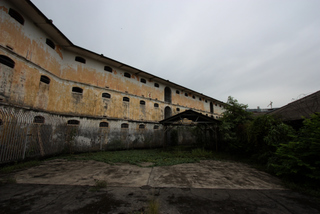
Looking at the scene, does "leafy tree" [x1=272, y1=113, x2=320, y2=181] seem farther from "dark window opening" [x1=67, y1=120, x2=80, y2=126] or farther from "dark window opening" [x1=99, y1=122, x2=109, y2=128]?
"dark window opening" [x1=67, y1=120, x2=80, y2=126]

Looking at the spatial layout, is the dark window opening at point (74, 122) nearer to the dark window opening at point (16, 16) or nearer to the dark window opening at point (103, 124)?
the dark window opening at point (103, 124)

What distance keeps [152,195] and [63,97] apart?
11.4 m

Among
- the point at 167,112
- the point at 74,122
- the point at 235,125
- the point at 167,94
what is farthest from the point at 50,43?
the point at 235,125

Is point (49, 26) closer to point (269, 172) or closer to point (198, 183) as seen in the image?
point (198, 183)

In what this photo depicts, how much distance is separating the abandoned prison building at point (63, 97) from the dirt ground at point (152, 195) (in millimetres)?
3871

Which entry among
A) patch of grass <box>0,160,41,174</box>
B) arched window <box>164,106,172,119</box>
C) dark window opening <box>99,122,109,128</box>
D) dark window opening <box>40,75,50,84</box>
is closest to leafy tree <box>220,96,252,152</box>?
arched window <box>164,106,172,119</box>

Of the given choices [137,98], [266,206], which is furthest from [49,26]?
[266,206]

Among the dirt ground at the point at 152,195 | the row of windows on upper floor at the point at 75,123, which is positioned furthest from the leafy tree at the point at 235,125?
the row of windows on upper floor at the point at 75,123

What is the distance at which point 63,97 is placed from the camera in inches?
430

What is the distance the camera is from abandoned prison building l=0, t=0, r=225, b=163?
7156 mm

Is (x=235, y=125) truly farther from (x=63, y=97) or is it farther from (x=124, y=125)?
(x=63, y=97)

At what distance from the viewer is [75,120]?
36.3ft

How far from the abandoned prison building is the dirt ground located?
3.87 m

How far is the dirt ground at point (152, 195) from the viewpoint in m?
3.00
